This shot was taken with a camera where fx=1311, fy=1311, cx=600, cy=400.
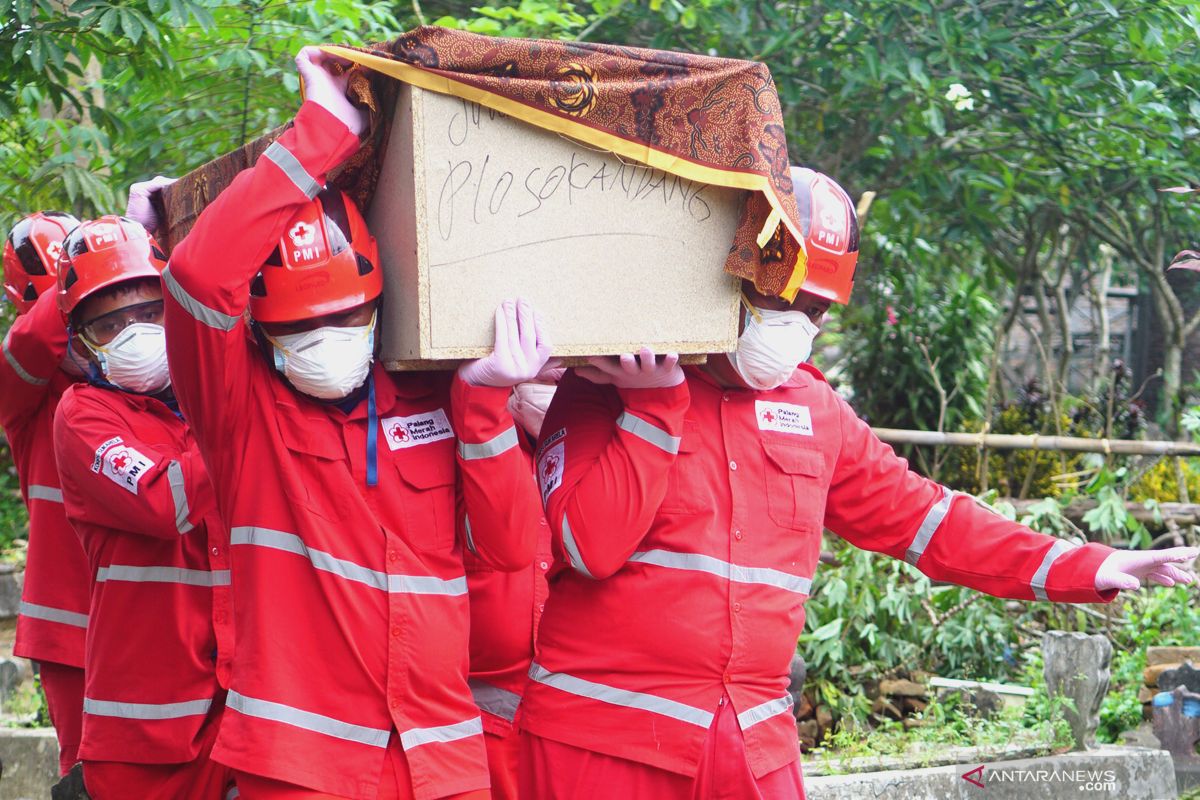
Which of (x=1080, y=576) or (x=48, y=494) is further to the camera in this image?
(x=48, y=494)

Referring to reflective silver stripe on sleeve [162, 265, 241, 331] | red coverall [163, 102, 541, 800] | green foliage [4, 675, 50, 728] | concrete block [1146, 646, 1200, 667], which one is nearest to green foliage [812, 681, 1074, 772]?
concrete block [1146, 646, 1200, 667]

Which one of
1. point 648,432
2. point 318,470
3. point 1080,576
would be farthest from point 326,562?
point 1080,576

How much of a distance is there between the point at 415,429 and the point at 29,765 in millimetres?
3690

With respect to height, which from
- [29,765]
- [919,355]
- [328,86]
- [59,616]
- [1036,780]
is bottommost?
[29,765]

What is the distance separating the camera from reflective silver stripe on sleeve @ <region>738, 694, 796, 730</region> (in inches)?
117

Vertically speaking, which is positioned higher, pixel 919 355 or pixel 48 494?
pixel 48 494

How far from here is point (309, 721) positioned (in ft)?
8.78

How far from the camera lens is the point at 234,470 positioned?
278 cm

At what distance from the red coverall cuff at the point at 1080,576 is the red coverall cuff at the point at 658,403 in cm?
110

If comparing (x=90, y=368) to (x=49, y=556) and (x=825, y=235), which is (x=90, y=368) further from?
(x=825, y=235)

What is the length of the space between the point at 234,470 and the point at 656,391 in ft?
3.04

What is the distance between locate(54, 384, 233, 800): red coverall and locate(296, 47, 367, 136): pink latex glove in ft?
3.36

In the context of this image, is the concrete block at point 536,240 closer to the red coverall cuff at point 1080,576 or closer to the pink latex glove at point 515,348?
the pink latex glove at point 515,348

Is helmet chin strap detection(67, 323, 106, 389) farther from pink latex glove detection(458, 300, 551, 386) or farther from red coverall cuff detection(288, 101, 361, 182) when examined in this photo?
pink latex glove detection(458, 300, 551, 386)
